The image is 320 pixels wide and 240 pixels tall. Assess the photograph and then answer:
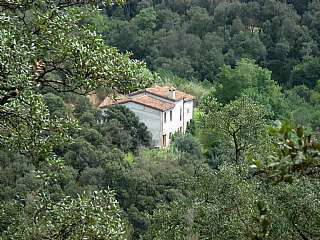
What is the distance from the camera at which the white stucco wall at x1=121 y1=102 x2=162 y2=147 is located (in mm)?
32938

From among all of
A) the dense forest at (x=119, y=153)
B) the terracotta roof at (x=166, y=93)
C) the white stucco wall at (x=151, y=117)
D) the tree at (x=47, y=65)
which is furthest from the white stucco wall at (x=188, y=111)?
the tree at (x=47, y=65)

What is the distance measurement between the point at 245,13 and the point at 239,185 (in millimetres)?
37853

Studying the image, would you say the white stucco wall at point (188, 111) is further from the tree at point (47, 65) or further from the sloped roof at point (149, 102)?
the tree at point (47, 65)

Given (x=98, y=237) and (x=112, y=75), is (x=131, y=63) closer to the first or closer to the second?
(x=112, y=75)

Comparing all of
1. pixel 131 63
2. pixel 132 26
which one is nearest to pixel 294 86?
pixel 132 26

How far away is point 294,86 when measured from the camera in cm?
3959

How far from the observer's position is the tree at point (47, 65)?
4.63m

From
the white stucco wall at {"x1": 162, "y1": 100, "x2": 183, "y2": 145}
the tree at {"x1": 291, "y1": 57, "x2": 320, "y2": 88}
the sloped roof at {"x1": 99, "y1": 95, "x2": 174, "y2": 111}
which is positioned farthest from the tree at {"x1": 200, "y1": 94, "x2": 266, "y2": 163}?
the tree at {"x1": 291, "y1": 57, "x2": 320, "y2": 88}

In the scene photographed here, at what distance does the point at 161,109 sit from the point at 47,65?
90.7 feet

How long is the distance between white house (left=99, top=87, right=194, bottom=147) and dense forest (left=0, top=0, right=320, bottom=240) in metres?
1.37

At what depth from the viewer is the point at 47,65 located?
5.19 m

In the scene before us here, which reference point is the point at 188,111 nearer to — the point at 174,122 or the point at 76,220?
the point at 174,122

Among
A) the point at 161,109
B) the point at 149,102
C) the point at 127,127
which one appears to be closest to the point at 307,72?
the point at 161,109

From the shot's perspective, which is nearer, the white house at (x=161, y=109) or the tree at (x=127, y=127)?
the tree at (x=127, y=127)
